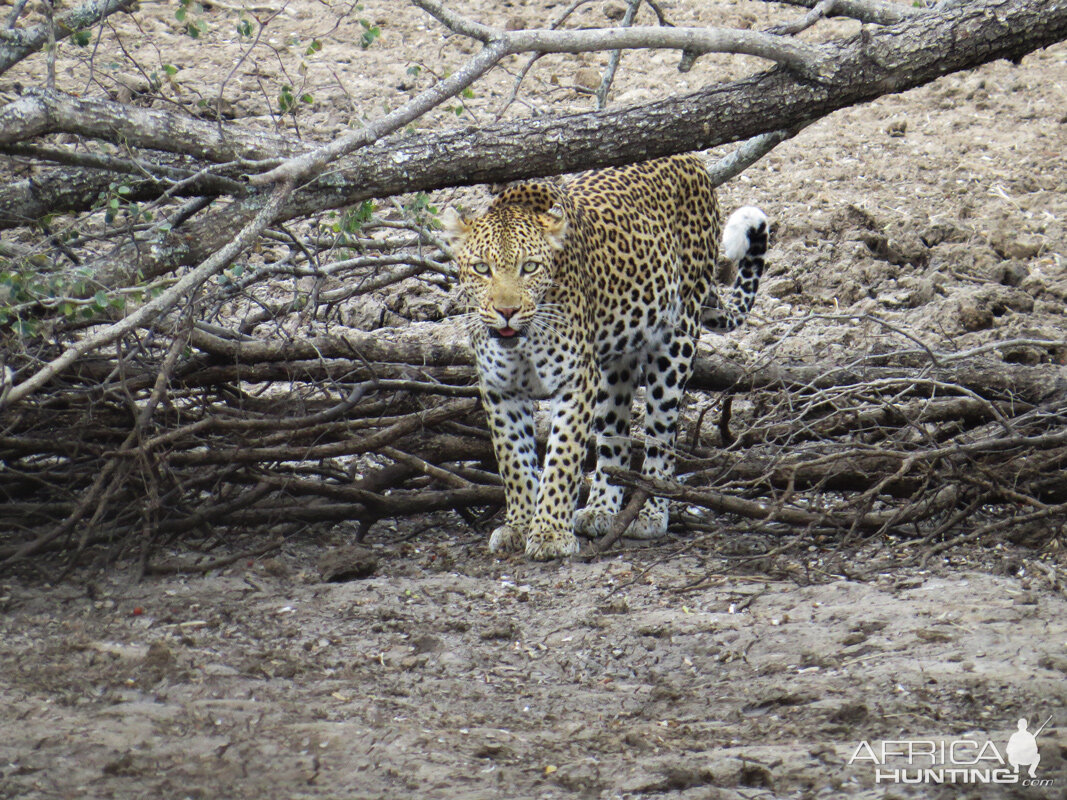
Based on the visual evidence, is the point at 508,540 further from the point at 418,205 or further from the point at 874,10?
the point at 874,10

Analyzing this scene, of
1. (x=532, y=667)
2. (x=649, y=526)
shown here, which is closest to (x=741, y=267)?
(x=649, y=526)

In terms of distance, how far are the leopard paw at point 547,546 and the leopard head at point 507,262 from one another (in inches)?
38.0

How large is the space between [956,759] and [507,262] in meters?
3.26

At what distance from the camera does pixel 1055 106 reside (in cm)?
1113

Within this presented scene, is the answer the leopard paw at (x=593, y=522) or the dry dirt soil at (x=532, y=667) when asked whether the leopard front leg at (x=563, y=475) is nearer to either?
the dry dirt soil at (x=532, y=667)

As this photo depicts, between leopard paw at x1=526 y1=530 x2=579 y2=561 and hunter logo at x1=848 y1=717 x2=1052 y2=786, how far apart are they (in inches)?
98.4

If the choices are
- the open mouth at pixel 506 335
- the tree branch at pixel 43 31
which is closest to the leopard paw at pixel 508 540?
the open mouth at pixel 506 335

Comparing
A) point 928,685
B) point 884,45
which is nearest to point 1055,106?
point 884,45

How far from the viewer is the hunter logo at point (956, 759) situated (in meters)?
3.80

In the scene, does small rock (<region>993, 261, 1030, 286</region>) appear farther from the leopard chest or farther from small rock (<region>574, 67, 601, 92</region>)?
the leopard chest

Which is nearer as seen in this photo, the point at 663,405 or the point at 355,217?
the point at 355,217

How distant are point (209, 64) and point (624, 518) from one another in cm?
697

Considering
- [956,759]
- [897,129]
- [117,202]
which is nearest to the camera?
[956,759]

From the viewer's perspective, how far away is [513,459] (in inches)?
258
